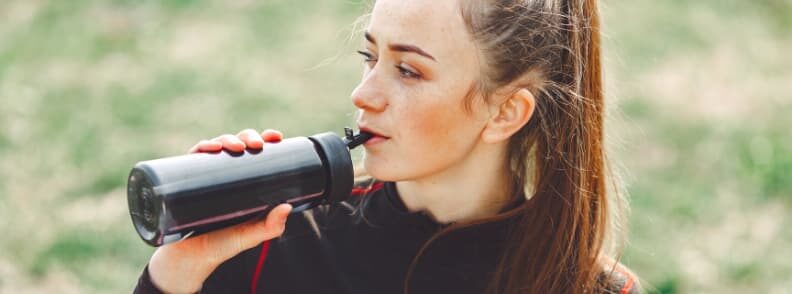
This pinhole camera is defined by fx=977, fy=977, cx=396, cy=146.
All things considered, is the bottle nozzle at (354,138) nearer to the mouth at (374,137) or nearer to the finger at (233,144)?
the mouth at (374,137)

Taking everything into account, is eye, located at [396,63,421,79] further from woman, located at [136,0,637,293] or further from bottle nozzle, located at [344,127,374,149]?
bottle nozzle, located at [344,127,374,149]

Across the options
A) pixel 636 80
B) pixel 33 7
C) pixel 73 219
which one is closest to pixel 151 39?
pixel 33 7

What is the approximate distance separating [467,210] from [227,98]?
3997mm

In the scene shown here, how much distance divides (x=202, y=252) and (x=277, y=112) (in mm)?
3978

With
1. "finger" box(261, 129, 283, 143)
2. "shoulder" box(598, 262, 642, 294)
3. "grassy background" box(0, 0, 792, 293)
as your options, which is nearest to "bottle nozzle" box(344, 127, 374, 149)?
"finger" box(261, 129, 283, 143)

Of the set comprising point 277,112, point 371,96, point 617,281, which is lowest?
point 277,112

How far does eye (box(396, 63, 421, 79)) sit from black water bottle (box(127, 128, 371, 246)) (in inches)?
10.0

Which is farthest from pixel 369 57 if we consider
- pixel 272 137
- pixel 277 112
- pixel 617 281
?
pixel 277 112

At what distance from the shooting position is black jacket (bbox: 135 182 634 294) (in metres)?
2.54

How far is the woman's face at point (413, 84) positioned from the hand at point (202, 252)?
28cm

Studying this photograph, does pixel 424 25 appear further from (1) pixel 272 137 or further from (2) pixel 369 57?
(1) pixel 272 137

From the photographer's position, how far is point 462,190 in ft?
8.54

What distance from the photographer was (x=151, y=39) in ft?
23.9

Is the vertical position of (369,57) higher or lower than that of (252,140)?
higher
